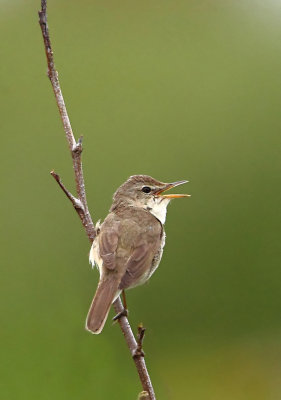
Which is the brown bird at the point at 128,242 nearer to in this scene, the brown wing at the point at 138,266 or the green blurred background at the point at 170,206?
the brown wing at the point at 138,266

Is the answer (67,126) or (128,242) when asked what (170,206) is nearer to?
(128,242)

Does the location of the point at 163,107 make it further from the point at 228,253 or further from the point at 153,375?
the point at 153,375

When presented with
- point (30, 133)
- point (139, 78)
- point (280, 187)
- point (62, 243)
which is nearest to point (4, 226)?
point (62, 243)

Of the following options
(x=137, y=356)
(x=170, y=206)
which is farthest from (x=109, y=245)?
(x=170, y=206)

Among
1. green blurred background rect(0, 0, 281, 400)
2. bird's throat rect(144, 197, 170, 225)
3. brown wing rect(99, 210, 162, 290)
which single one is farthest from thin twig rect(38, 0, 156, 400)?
green blurred background rect(0, 0, 281, 400)

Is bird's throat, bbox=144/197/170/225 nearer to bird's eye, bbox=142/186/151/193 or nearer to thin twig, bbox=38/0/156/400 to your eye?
bird's eye, bbox=142/186/151/193

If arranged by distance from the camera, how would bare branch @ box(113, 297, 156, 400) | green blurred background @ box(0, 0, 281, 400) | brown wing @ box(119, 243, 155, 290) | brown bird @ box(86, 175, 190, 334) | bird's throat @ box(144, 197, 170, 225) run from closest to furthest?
bare branch @ box(113, 297, 156, 400)
brown bird @ box(86, 175, 190, 334)
brown wing @ box(119, 243, 155, 290)
bird's throat @ box(144, 197, 170, 225)
green blurred background @ box(0, 0, 281, 400)

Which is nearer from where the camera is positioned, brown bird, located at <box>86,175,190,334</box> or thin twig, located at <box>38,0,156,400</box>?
thin twig, located at <box>38,0,156,400</box>
